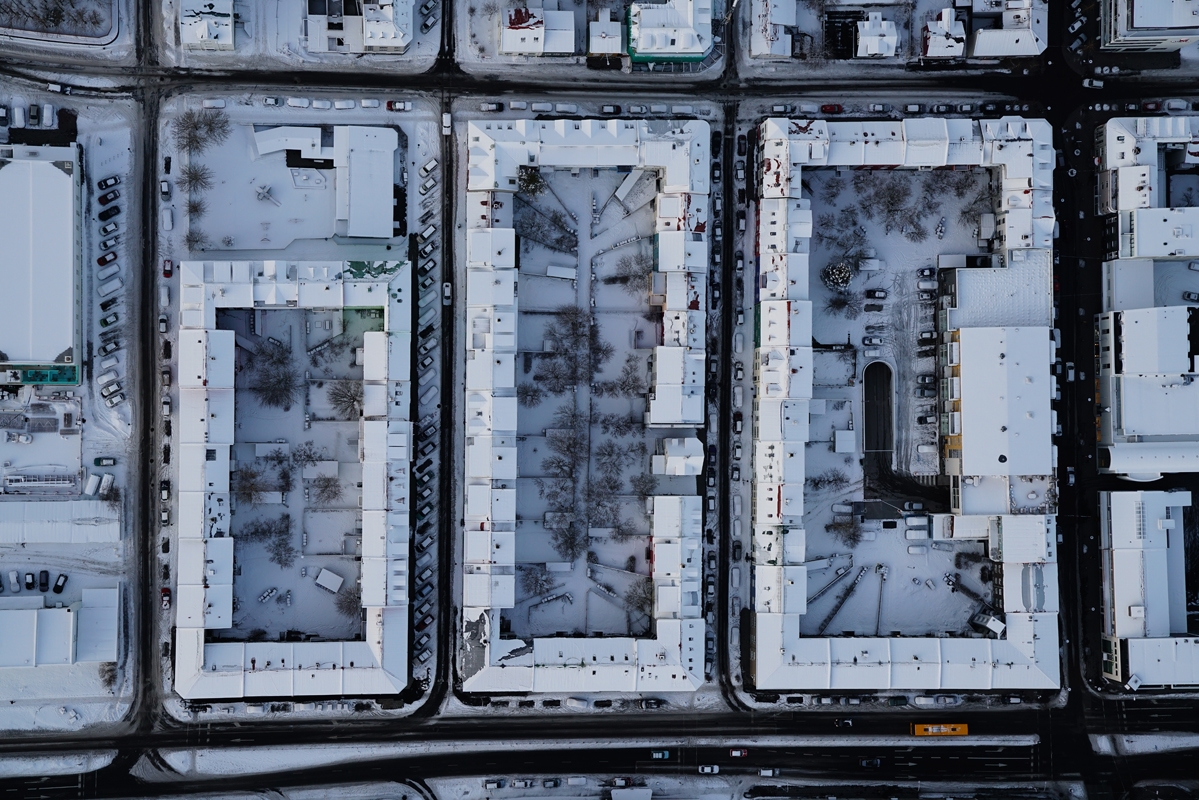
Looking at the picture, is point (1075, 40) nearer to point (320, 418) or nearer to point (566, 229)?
point (566, 229)

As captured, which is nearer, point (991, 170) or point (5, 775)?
point (5, 775)

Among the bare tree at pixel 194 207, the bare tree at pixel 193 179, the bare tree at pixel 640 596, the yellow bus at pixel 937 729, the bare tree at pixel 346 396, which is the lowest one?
the yellow bus at pixel 937 729

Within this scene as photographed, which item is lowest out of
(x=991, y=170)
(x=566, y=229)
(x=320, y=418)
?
(x=320, y=418)

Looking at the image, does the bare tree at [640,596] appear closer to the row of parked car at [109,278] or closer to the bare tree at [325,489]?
the bare tree at [325,489]

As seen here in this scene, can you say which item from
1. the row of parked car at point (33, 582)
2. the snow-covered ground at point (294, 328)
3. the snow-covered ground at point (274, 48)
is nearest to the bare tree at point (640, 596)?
the snow-covered ground at point (294, 328)

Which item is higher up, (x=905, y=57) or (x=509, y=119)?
(x=905, y=57)

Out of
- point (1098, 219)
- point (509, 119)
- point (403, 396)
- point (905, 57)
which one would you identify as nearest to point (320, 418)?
point (403, 396)

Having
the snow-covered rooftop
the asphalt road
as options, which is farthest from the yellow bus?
the snow-covered rooftop

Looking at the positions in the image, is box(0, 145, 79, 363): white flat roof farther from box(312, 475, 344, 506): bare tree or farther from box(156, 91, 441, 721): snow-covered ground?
box(312, 475, 344, 506): bare tree
